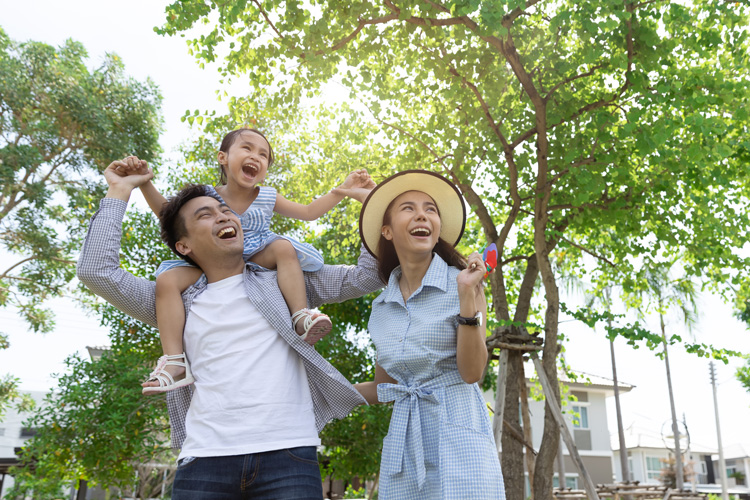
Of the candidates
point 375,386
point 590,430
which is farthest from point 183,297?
point 590,430

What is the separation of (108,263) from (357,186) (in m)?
1.13

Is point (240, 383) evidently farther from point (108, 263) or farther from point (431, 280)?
point (431, 280)

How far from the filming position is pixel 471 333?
200 centimetres

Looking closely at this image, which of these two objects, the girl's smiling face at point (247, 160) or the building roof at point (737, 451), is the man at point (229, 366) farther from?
the building roof at point (737, 451)

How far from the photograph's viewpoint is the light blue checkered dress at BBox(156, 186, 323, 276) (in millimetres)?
2361

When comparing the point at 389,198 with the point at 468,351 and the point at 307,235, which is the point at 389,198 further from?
the point at 307,235

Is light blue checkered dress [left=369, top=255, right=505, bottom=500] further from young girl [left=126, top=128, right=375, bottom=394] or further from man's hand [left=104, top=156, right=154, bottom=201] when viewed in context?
man's hand [left=104, top=156, right=154, bottom=201]

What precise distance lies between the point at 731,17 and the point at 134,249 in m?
9.58

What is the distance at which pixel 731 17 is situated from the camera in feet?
20.6

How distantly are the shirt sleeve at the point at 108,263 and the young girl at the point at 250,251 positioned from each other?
0.33 feet

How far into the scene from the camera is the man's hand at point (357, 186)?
268cm

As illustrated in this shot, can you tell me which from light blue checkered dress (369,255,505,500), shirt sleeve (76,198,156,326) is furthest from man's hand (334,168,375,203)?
shirt sleeve (76,198,156,326)

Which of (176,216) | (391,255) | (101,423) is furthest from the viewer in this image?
(101,423)

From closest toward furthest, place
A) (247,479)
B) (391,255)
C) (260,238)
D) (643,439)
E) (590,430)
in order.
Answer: (247,479)
(260,238)
(391,255)
(590,430)
(643,439)
